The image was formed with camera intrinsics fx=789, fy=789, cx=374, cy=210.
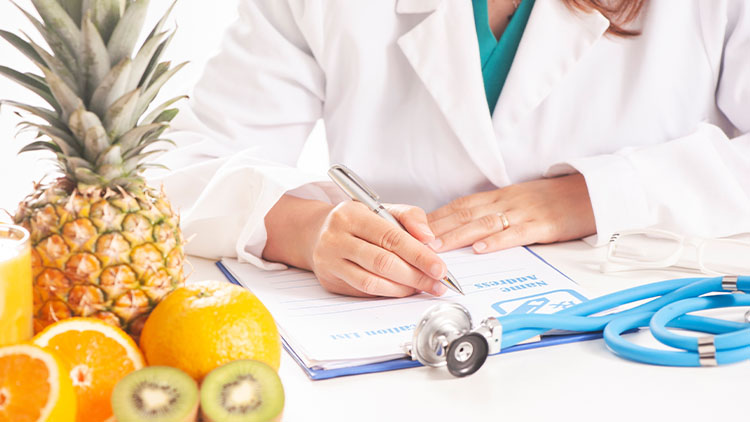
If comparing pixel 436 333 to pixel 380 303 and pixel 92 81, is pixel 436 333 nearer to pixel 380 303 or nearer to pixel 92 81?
pixel 380 303

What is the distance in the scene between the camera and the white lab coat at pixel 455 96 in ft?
4.34

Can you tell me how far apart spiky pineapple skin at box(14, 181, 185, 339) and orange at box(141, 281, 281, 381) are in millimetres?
28

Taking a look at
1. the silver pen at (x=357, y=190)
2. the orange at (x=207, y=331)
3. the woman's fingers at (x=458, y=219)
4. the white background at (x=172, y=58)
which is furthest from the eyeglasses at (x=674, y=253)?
the white background at (x=172, y=58)

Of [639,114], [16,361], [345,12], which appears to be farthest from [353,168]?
[16,361]

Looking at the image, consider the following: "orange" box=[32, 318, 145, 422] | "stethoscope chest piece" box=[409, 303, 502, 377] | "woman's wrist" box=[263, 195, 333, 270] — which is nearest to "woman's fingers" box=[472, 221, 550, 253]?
"woman's wrist" box=[263, 195, 333, 270]

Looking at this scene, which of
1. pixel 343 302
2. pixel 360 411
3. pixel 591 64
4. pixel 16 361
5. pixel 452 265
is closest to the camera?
pixel 16 361

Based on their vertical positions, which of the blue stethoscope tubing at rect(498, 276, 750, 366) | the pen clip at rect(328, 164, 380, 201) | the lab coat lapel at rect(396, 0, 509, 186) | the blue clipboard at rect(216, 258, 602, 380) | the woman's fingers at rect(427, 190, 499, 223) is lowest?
the blue clipboard at rect(216, 258, 602, 380)

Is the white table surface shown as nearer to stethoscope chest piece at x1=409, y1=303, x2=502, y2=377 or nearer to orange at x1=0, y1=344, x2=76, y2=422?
Answer: stethoscope chest piece at x1=409, y1=303, x2=502, y2=377

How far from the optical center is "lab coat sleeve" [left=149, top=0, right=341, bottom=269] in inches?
49.8

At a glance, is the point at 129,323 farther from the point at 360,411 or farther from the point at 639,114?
the point at 639,114

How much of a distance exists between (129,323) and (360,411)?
0.24 meters

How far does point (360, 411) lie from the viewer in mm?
718

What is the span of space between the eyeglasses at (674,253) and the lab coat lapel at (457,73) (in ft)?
0.94

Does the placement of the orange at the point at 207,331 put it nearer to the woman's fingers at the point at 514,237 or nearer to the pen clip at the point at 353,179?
the pen clip at the point at 353,179
